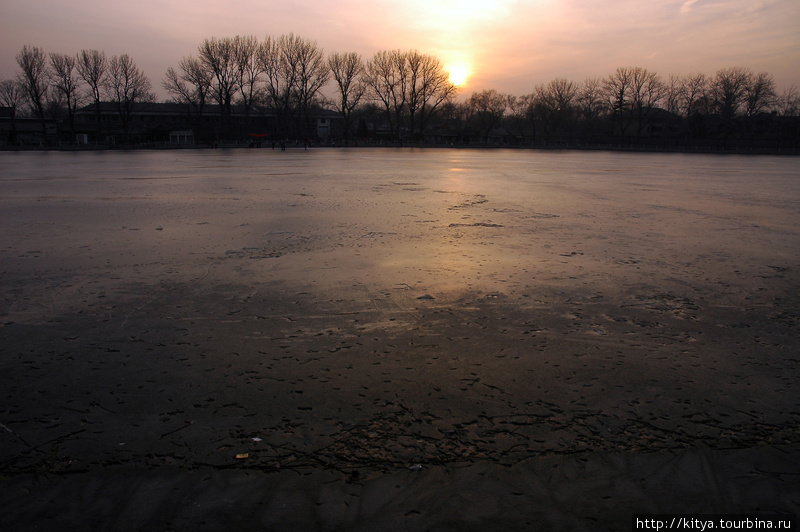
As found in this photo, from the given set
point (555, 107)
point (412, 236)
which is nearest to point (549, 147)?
point (555, 107)

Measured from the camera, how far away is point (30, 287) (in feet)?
18.4

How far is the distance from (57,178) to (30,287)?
17.3 meters

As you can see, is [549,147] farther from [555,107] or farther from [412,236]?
[412,236]

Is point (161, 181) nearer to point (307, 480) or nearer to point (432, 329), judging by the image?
point (432, 329)

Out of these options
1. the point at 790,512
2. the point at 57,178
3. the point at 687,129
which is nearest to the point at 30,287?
the point at 790,512

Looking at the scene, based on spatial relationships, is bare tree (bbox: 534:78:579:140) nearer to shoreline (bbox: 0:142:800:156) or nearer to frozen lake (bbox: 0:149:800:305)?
shoreline (bbox: 0:142:800:156)

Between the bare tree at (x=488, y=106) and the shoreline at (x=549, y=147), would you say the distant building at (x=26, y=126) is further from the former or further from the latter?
the bare tree at (x=488, y=106)

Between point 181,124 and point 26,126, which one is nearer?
point 26,126

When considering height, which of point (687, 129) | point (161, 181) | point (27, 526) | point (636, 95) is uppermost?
point (636, 95)

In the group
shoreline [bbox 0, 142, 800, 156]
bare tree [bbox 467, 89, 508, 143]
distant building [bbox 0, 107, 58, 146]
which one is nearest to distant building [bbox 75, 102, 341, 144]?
distant building [bbox 0, 107, 58, 146]

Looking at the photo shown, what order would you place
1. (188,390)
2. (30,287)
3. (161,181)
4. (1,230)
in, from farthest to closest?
(161,181) < (1,230) < (30,287) < (188,390)

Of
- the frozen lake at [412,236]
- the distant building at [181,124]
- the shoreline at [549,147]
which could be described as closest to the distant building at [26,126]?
the distant building at [181,124]

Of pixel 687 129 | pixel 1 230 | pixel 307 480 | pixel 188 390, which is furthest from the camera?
pixel 687 129

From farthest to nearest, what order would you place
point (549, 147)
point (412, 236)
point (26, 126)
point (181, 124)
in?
point (549, 147) < point (181, 124) < point (26, 126) < point (412, 236)
